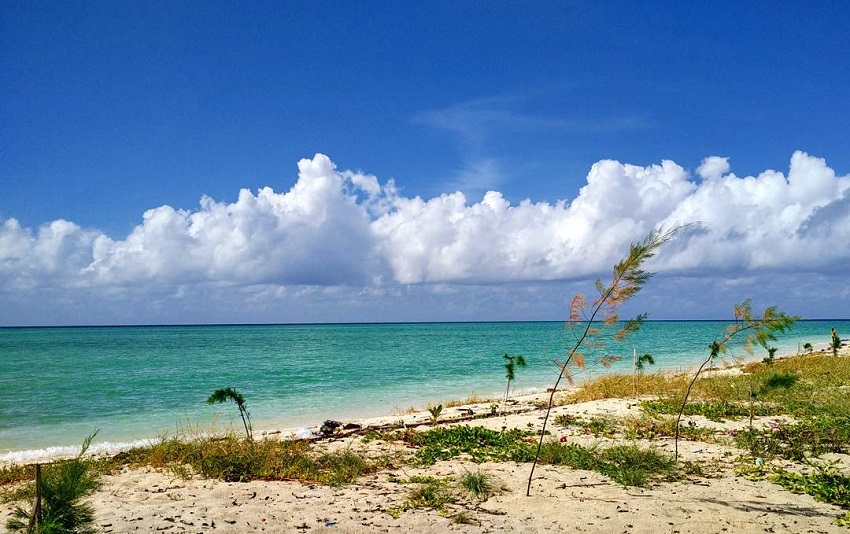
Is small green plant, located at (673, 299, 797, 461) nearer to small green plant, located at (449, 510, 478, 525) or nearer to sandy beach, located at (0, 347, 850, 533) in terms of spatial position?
sandy beach, located at (0, 347, 850, 533)

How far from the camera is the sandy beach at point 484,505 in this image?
6.09 meters

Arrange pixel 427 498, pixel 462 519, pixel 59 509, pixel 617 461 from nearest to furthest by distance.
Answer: pixel 59 509 < pixel 462 519 < pixel 427 498 < pixel 617 461

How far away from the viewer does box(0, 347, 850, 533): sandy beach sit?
6.09m

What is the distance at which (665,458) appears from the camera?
8.39 meters

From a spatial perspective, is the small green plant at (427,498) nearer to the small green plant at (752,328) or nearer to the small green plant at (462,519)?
the small green plant at (462,519)

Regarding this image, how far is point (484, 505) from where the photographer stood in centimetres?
682

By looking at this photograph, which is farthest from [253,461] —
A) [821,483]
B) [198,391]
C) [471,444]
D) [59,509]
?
[198,391]

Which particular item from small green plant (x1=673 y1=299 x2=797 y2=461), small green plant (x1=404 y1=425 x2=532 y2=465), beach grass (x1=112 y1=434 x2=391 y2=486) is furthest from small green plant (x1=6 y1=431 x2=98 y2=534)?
small green plant (x1=673 y1=299 x2=797 y2=461)

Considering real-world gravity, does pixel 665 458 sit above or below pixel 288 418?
above

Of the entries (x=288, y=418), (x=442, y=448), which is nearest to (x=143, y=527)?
(x=442, y=448)

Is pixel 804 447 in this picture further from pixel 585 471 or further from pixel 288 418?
pixel 288 418

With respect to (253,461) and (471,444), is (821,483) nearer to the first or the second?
(471,444)


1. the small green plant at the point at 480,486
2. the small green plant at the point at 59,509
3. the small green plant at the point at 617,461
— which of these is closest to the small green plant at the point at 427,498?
the small green plant at the point at 480,486

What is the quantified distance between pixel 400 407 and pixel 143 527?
46.2 ft
